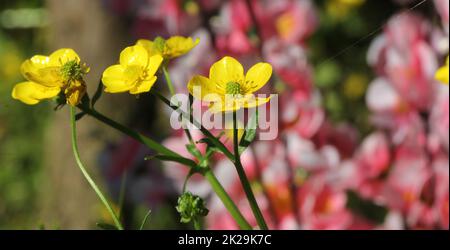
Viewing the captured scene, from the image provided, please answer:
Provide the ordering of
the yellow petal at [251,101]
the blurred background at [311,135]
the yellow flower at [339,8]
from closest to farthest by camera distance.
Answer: the yellow petal at [251,101], the blurred background at [311,135], the yellow flower at [339,8]

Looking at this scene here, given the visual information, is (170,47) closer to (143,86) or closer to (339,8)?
(143,86)

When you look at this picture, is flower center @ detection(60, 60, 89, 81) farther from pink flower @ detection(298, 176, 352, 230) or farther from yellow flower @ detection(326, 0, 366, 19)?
yellow flower @ detection(326, 0, 366, 19)

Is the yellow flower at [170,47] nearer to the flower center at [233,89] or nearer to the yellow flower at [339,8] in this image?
the flower center at [233,89]

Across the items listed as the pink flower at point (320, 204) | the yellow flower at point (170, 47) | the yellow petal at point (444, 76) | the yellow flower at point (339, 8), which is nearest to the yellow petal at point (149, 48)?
the yellow flower at point (170, 47)

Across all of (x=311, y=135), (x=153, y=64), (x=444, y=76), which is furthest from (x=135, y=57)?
(x=311, y=135)

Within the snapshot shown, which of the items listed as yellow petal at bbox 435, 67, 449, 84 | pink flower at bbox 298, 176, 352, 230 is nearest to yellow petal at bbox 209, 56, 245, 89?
yellow petal at bbox 435, 67, 449, 84

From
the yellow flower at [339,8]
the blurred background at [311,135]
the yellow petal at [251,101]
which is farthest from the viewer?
the yellow flower at [339,8]

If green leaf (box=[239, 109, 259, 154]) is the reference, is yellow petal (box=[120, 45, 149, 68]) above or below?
above

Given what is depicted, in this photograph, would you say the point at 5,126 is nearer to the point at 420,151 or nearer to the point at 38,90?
the point at 420,151
